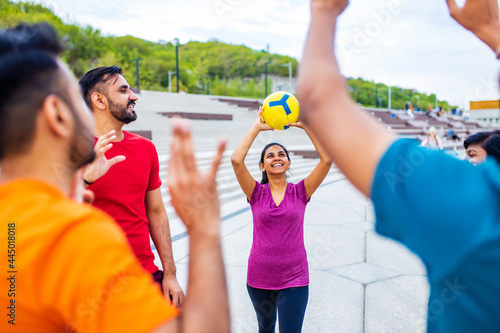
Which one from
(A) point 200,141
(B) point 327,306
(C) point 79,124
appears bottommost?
(B) point 327,306

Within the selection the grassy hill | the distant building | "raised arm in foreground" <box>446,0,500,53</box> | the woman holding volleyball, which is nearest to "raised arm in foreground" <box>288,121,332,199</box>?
the woman holding volleyball

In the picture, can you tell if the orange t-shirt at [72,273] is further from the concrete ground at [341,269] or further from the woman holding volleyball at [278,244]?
the concrete ground at [341,269]

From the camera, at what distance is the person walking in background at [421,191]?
0.69 m

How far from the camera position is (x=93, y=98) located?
102 inches

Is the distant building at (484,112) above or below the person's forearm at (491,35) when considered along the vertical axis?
above

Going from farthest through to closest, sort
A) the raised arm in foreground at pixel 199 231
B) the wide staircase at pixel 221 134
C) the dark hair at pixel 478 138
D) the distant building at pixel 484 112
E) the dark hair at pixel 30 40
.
A: the distant building at pixel 484 112
the wide staircase at pixel 221 134
the dark hair at pixel 478 138
the dark hair at pixel 30 40
the raised arm in foreground at pixel 199 231

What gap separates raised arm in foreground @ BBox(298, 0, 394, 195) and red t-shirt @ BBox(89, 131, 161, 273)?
1.85m

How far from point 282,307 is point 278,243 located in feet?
1.50

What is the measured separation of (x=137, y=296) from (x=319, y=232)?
5687 millimetres

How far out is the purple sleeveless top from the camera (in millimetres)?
2717

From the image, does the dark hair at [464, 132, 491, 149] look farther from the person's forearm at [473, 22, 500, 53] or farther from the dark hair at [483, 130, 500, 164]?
the person's forearm at [473, 22, 500, 53]

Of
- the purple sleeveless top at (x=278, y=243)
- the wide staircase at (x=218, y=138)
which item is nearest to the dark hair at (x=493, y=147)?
the purple sleeveless top at (x=278, y=243)

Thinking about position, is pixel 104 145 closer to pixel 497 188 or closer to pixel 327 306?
pixel 497 188

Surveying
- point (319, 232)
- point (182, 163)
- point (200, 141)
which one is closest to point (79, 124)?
point (182, 163)
